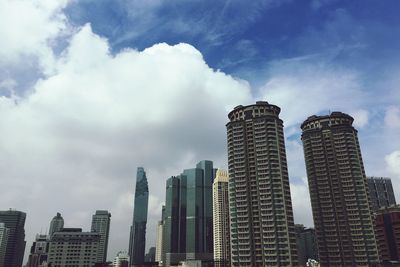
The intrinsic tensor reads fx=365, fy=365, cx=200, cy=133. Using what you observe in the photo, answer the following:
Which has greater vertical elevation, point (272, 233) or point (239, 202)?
point (239, 202)

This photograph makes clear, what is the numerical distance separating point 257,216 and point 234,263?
87.8 ft

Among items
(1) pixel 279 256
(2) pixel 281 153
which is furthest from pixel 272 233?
(2) pixel 281 153

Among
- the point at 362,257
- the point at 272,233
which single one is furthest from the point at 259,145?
the point at 362,257

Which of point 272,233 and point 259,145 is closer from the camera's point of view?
point 272,233

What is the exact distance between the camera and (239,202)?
19588cm

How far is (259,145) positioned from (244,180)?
20786 millimetres

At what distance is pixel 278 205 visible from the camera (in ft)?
614

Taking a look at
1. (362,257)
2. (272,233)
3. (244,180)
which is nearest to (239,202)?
(244,180)

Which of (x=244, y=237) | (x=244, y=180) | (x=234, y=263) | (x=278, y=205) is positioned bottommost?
(x=234, y=263)

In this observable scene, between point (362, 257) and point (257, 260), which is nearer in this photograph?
point (257, 260)

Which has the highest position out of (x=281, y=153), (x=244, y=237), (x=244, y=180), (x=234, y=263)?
(x=281, y=153)

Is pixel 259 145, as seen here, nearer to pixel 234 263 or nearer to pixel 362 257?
pixel 234 263

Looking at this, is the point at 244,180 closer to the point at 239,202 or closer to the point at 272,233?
the point at 239,202

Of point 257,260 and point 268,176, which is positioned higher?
point 268,176
